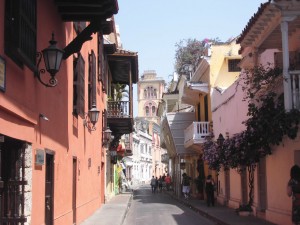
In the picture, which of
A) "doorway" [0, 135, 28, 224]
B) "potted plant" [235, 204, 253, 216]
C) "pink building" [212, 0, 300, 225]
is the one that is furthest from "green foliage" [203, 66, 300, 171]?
"doorway" [0, 135, 28, 224]

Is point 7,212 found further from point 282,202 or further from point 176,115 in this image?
point 176,115

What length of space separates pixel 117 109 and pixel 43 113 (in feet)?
54.2

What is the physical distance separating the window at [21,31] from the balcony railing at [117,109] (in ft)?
53.5

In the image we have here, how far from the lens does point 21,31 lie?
794 centimetres

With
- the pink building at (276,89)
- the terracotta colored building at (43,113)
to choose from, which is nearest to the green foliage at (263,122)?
the pink building at (276,89)

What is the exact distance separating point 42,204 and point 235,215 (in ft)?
34.1

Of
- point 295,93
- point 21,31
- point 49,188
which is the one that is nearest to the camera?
point 21,31

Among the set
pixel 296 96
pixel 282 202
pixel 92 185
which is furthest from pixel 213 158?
pixel 296 96

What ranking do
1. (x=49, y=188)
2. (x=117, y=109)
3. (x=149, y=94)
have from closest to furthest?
(x=49, y=188), (x=117, y=109), (x=149, y=94)

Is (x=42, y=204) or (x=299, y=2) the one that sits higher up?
(x=299, y=2)

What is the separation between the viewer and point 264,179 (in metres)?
17.5

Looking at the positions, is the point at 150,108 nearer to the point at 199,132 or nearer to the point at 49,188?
the point at 199,132

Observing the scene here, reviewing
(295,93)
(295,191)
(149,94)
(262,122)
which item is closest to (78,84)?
(262,122)

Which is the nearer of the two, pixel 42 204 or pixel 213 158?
pixel 42 204
